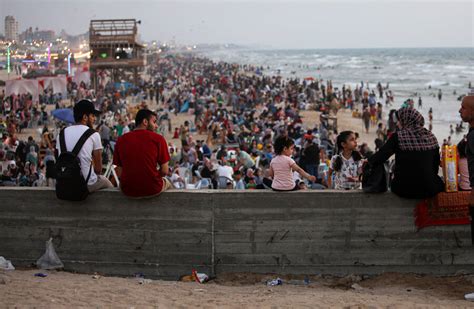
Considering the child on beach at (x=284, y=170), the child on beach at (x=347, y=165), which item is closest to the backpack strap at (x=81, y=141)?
the child on beach at (x=284, y=170)

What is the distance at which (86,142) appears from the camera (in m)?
6.29

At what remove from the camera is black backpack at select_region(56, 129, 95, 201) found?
624 cm

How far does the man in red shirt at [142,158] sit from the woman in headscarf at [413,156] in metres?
1.97

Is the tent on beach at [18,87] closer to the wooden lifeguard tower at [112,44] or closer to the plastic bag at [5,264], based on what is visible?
the wooden lifeguard tower at [112,44]

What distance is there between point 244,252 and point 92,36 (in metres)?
46.2

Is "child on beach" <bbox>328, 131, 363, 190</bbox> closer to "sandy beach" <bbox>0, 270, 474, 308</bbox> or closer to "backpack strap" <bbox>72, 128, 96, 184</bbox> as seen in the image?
"sandy beach" <bbox>0, 270, 474, 308</bbox>

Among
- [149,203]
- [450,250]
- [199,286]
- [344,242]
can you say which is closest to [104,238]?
[149,203]

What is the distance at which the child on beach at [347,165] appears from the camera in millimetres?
6863

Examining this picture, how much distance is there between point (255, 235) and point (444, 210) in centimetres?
178

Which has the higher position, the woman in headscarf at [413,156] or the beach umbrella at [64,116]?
the woman in headscarf at [413,156]

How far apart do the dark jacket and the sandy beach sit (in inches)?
32.6

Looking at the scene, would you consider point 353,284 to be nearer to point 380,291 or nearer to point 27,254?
point 380,291

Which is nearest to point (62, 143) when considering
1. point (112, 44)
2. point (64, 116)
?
point (64, 116)

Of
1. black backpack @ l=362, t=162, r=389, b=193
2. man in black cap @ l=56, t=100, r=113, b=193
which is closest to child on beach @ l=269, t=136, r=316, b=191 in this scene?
black backpack @ l=362, t=162, r=389, b=193
